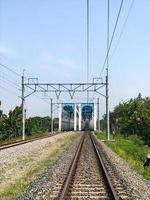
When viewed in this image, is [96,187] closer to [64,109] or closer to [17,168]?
[17,168]

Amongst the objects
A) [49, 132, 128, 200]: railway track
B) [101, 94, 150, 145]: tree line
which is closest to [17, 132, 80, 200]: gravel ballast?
[49, 132, 128, 200]: railway track

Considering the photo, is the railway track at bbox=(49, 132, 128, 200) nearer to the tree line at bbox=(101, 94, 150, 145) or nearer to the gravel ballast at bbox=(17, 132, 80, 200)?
the gravel ballast at bbox=(17, 132, 80, 200)

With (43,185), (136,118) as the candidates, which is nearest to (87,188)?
(43,185)

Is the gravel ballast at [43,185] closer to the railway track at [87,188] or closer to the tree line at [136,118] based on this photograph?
the railway track at [87,188]

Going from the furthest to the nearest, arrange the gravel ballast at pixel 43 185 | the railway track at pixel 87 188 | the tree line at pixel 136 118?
the tree line at pixel 136 118 < the gravel ballast at pixel 43 185 < the railway track at pixel 87 188

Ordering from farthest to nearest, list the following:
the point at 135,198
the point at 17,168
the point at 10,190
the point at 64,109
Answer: the point at 64,109, the point at 17,168, the point at 10,190, the point at 135,198

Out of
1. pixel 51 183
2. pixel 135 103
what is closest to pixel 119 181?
pixel 51 183

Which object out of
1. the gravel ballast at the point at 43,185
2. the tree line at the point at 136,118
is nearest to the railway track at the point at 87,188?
the gravel ballast at the point at 43,185

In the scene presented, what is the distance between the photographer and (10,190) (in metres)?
14.5

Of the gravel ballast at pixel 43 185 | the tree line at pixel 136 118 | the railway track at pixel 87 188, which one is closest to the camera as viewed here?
the railway track at pixel 87 188

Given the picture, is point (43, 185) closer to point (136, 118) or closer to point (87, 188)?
point (87, 188)

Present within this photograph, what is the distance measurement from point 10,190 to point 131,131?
94.5 meters

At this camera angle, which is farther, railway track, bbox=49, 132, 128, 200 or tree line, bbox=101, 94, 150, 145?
tree line, bbox=101, 94, 150, 145

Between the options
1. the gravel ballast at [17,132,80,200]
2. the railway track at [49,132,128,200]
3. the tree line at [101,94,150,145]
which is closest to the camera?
the railway track at [49,132,128,200]
